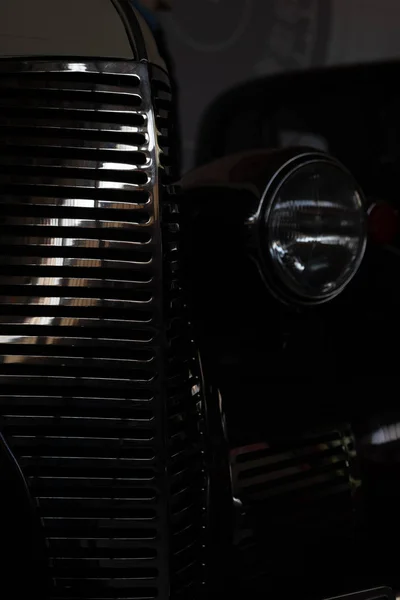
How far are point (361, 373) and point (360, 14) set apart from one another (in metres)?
0.97

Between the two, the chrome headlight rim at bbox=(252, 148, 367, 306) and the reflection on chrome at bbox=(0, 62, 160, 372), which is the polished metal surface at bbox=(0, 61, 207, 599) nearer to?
the reflection on chrome at bbox=(0, 62, 160, 372)

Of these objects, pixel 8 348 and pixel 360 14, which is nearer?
pixel 8 348

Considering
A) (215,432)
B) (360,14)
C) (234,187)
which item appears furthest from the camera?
(360,14)

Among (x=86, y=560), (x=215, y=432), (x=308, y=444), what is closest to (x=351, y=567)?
(x=308, y=444)

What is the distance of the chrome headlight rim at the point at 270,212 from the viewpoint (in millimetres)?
1026

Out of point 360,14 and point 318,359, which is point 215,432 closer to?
point 318,359

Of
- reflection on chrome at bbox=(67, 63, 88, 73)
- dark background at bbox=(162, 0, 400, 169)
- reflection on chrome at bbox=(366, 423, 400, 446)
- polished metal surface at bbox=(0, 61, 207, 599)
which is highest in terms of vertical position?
dark background at bbox=(162, 0, 400, 169)

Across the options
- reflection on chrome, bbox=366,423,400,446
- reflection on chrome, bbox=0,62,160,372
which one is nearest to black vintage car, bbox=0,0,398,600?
reflection on chrome, bbox=0,62,160,372

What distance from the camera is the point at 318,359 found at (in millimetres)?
1146

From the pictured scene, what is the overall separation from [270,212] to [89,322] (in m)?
0.33

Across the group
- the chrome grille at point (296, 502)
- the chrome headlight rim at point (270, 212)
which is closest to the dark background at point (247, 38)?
the chrome headlight rim at point (270, 212)

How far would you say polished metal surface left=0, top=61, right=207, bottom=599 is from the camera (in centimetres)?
82

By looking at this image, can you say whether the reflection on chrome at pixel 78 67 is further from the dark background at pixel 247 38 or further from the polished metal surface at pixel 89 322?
the dark background at pixel 247 38

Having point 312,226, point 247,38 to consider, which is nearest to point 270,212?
point 312,226
